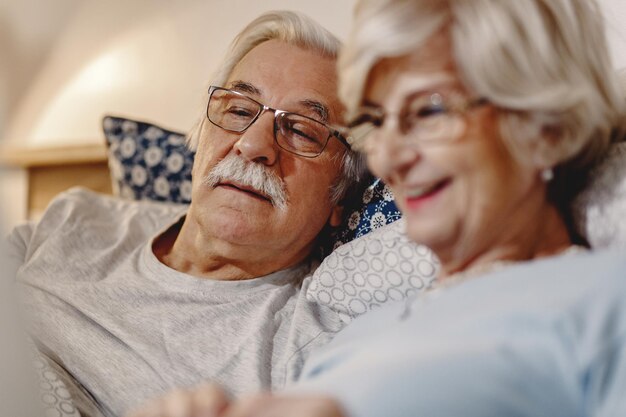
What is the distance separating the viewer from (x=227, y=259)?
4.51ft

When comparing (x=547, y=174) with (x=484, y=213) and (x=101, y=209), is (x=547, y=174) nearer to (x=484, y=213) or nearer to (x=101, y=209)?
(x=484, y=213)

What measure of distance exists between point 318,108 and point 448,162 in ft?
2.08

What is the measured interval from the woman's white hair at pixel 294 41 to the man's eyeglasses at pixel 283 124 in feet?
0.21

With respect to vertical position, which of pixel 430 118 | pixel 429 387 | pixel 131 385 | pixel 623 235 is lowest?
pixel 131 385

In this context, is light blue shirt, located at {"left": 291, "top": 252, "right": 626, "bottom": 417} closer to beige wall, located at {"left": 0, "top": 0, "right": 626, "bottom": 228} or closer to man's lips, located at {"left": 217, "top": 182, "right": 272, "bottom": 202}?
man's lips, located at {"left": 217, "top": 182, "right": 272, "bottom": 202}

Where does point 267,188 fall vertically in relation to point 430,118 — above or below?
below

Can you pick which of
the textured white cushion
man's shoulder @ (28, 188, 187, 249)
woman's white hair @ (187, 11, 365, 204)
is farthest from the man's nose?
the textured white cushion

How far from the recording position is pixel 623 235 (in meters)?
0.84

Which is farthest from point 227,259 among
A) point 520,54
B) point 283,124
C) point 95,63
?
point 95,63

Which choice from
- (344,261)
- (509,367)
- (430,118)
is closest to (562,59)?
(430,118)

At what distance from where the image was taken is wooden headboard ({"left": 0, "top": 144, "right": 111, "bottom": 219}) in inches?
85.8

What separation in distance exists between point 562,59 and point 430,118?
160 millimetres

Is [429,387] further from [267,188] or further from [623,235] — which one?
[267,188]

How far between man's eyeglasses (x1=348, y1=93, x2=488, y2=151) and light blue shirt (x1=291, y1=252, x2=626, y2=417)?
18 cm
